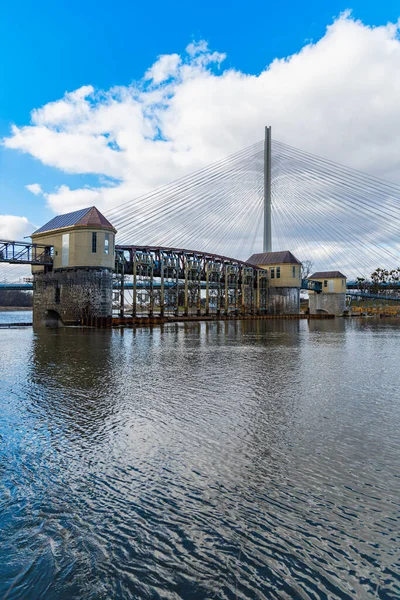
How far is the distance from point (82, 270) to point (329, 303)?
7596cm

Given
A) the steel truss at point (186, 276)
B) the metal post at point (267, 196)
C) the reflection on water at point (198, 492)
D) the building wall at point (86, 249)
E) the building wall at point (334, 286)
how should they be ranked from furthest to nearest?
the building wall at point (334, 286) → the metal post at point (267, 196) → the steel truss at point (186, 276) → the building wall at point (86, 249) → the reflection on water at point (198, 492)

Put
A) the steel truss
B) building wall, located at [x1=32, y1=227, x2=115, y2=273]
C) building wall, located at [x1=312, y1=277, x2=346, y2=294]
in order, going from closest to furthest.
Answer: building wall, located at [x1=32, y1=227, x2=115, y2=273]
the steel truss
building wall, located at [x1=312, y1=277, x2=346, y2=294]

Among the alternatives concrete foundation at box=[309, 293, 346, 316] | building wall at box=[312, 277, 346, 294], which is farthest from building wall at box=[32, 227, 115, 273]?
building wall at box=[312, 277, 346, 294]

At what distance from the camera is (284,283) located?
87.9 meters

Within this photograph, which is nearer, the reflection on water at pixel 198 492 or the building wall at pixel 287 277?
the reflection on water at pixel 198 492

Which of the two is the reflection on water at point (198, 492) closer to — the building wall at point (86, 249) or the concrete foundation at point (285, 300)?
the building wall at point (86, 249)

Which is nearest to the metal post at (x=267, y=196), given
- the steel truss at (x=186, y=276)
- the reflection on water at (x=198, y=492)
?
the steel truss at (x=186, y=276)

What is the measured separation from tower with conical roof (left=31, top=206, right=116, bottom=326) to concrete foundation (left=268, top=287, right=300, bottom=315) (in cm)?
5208

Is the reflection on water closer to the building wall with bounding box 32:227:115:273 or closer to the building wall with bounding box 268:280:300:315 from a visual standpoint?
the building wall with bounding box 32:227:115:273

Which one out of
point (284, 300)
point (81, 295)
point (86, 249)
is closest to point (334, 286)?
point (284, 300)

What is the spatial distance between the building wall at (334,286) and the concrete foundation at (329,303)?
1026 mm

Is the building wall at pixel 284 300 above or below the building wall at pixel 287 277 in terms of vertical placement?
below

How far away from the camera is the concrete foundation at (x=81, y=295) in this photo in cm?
4197

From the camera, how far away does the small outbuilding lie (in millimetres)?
87750
